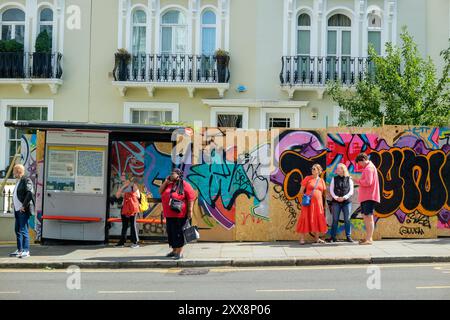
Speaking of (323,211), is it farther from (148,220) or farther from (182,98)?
(182,98)

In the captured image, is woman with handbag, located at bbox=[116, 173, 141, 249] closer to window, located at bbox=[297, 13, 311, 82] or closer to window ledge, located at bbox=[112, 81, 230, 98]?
window ledge, located at bbox=[112, 81, 230, 98]

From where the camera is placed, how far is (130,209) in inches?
520

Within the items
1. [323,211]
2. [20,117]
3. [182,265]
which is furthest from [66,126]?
[20,117]

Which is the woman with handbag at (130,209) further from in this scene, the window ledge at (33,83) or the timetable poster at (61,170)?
the window ledge at (33,83)

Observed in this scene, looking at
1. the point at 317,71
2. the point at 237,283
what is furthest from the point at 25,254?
the point at 317,71

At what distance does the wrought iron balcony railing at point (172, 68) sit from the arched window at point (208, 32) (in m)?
0.54

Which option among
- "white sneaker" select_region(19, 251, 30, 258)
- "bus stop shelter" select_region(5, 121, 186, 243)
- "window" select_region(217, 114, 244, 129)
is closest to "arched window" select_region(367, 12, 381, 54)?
"window" select_region(217, 114, 244, 129)

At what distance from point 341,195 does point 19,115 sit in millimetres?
13040

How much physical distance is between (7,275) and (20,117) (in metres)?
11.6

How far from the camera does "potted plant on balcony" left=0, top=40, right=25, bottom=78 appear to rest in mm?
20516

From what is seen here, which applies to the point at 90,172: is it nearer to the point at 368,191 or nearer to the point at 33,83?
the point at 368,191

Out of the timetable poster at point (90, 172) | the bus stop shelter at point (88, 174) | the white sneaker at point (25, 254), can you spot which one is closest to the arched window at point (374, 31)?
the bus stop shelter at point (88, 174)

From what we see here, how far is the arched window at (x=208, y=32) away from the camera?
20.9 metres

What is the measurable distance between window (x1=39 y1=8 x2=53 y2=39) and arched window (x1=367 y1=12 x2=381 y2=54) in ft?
36.8
